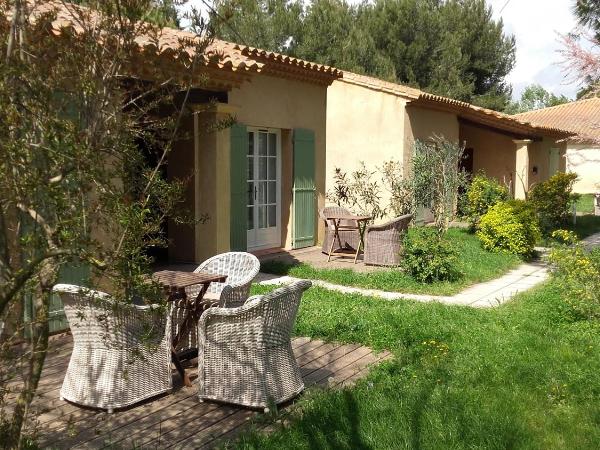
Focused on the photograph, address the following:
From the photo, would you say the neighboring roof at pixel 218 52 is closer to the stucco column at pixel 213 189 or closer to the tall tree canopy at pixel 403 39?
the stucco column at pixel 213 189

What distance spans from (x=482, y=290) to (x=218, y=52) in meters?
6.49

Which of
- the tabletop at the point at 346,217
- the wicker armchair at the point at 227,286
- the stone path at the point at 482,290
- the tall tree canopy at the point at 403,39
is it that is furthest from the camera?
the tall tree canopy at the point at 403,39

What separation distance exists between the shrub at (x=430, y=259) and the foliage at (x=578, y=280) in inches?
75.9

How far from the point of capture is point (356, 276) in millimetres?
9305

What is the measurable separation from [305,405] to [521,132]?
16560 millimetres

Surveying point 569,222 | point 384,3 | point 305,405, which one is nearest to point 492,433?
point 305,405

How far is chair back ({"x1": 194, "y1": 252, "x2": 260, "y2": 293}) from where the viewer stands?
576cm

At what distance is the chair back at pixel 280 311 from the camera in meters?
4.14

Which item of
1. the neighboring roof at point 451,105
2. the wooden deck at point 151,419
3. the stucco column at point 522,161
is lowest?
the wooden deck at point 151,419

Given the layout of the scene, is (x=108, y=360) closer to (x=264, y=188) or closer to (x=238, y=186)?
(x=238, y=186)

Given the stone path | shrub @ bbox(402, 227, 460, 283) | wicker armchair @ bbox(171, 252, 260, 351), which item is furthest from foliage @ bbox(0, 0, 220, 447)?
shrub @ bbox(402, 227, 460, 283)

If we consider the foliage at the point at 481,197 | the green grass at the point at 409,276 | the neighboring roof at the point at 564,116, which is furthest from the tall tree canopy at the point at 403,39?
the green grass at the point at 409,276

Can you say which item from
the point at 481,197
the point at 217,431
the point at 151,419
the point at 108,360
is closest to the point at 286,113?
the point at 481,197

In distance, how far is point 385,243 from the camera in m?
10.3
